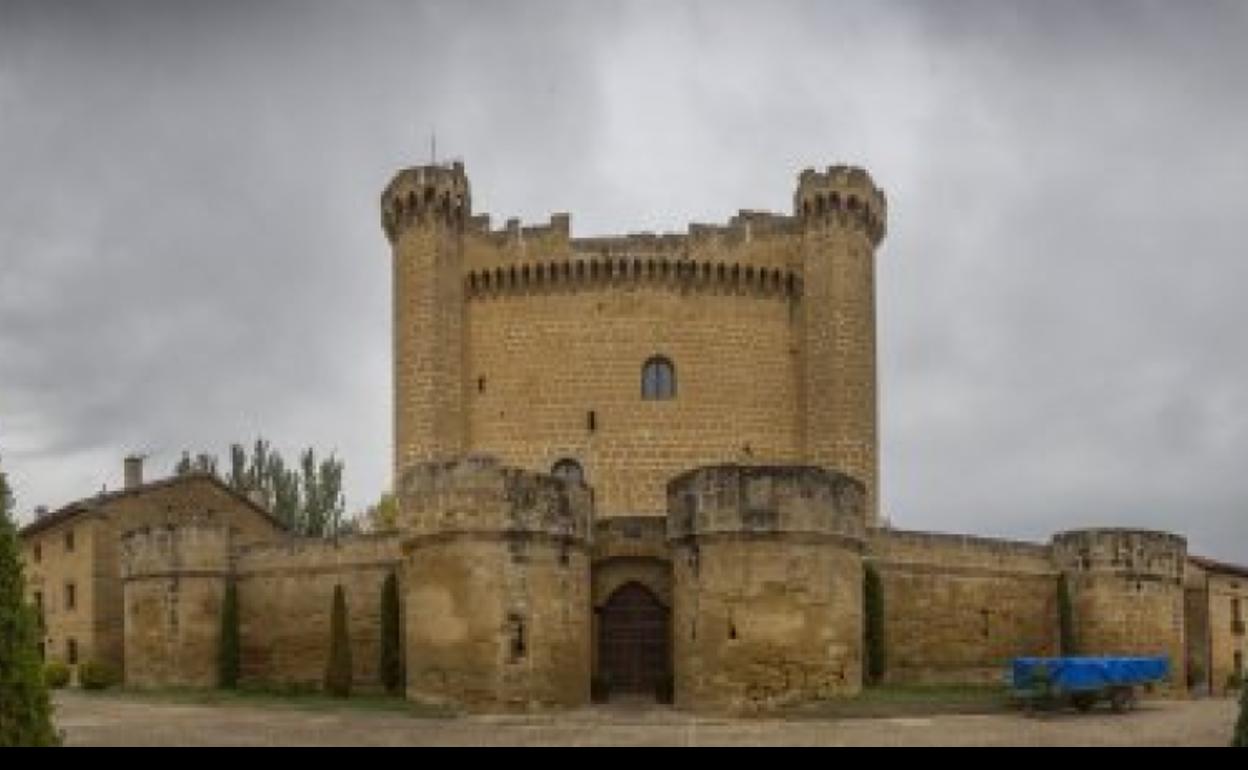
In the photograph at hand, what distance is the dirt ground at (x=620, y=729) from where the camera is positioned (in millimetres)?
23828

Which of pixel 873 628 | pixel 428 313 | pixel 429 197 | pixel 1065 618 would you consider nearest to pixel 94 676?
pixel 428 313

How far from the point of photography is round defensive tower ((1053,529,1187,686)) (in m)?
40.2

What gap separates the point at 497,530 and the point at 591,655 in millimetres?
5226

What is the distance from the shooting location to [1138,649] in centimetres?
4025

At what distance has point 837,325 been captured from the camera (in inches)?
1785

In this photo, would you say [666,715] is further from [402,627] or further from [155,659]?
[155,659]

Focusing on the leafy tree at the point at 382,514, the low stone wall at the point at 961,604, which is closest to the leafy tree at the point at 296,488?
the leafy tree at the point at 382,514

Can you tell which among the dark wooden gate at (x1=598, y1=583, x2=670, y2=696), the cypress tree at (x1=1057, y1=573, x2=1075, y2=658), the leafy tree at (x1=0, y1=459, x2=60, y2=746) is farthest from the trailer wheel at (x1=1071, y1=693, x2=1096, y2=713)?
the leafy tree at (x1=0, y1=459, x2=60, y2=746)

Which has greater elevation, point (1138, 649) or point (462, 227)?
point (462, 227)

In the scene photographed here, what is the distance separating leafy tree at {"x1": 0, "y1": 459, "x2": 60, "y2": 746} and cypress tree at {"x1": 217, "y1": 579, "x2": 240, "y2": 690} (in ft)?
88.9

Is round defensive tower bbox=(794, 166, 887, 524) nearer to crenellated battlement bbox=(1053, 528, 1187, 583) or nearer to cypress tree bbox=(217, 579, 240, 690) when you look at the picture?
crenellated battlement bbox=(1053, 528, 1187, 583)

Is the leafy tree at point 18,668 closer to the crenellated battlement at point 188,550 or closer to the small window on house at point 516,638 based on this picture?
the small window on house at point 516,638
